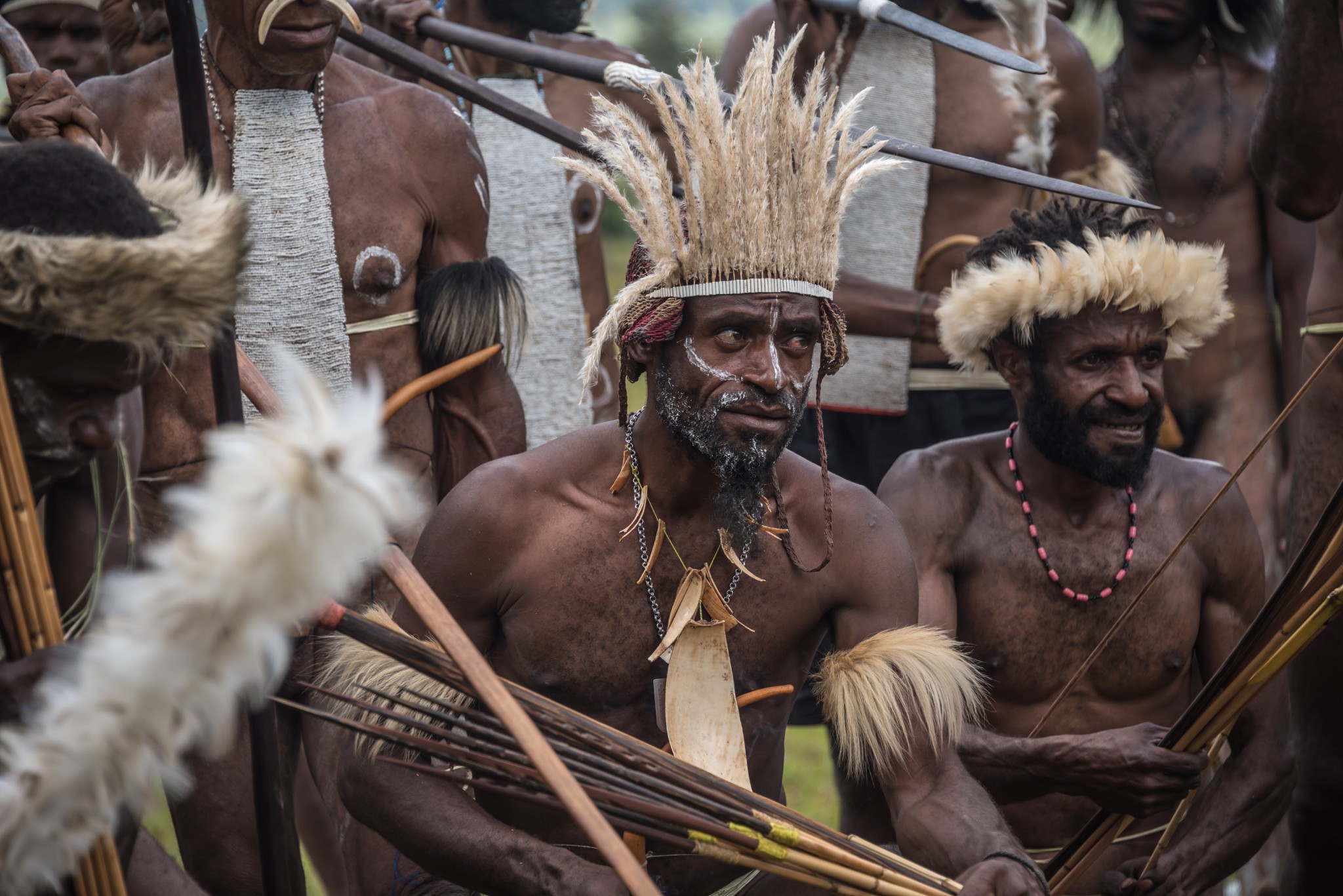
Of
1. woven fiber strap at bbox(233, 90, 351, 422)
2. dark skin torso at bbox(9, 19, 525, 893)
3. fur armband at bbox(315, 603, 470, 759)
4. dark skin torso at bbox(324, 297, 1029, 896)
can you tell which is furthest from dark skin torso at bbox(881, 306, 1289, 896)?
woven fiber strap at bbox(233, 90, 351, 422)

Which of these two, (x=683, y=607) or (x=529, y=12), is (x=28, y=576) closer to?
(x=683, y=607)

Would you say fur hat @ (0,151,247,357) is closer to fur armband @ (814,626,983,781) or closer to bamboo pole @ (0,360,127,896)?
bamboo pole @ (0,360,127,896)

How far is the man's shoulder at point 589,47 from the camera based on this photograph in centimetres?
589

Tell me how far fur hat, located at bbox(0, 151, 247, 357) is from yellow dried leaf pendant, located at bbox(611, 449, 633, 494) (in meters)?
1.15

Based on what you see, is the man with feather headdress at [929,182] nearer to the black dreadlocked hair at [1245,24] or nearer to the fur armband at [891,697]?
the black dreadlocked hair at [1245,24]

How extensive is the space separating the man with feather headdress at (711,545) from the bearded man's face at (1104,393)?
0.84 meters

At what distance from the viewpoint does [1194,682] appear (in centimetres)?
426

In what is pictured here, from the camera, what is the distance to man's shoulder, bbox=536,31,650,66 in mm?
5891

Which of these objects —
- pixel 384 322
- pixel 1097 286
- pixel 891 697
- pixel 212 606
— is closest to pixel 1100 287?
pixel 1097 286

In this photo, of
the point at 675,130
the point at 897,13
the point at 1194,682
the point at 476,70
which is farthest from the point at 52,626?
the point at 476,70

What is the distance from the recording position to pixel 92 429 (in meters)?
2.42

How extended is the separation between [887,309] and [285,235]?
1998 millimetres

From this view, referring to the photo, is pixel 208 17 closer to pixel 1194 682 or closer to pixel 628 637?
pixel 628 637

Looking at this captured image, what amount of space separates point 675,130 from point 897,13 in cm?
110
